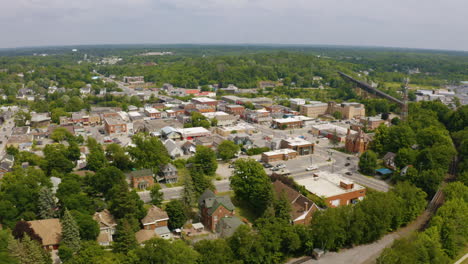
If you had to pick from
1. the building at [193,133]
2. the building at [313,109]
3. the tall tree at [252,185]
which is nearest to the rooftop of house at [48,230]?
the tall tree at [252,185]

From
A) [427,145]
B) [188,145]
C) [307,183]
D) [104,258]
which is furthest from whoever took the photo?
[188,145]

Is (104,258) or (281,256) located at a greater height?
(104,258)

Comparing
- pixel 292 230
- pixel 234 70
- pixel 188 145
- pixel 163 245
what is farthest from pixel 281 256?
pixel 234 70

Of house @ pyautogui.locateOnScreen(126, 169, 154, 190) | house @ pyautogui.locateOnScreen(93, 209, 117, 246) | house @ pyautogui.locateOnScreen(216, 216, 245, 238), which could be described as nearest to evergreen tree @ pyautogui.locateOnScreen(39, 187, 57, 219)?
house @ pyautogui.locateOnScreen(93, 209, 117, 246)

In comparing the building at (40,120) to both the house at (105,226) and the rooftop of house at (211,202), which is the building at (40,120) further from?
the rooftop of house at (211,202)

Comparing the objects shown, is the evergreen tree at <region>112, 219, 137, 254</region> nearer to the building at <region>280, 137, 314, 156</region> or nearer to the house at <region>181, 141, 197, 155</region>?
the house at <region>181, 141, 197, 155</region>

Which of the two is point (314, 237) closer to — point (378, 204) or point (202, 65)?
point (378, 204)
